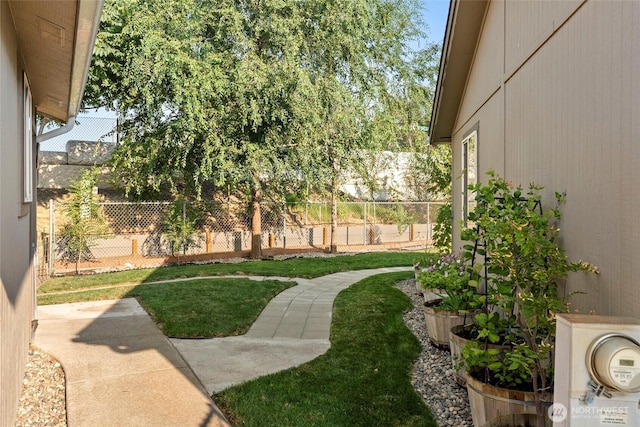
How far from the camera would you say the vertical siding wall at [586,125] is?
7.02 feet

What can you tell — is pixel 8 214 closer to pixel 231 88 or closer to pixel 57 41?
pixel 57 41

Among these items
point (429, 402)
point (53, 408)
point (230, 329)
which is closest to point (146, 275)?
point (230, 329)

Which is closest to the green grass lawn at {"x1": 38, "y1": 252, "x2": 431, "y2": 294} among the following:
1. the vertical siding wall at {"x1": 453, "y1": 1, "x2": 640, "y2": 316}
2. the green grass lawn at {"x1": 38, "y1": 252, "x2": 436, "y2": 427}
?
the green grass lawn at {"x1": 38, "y1": 252, "x2": 436, "y2": 427}

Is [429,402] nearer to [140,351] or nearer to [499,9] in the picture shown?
[140,351]

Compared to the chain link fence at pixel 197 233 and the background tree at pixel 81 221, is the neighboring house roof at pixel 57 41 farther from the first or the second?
the chain link fence at pixel 197 233

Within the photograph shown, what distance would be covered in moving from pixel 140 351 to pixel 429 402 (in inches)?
113

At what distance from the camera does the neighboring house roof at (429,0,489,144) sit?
5328 mm

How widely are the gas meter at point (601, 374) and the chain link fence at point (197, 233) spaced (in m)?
10.2

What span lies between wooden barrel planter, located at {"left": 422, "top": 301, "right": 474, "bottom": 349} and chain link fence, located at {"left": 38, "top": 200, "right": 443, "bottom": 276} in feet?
27.1

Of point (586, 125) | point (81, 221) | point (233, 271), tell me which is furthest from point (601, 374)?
point (81, 221)

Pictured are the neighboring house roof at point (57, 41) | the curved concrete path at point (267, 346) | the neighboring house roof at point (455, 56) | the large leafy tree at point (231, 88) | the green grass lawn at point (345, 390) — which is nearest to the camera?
the neighboring house roof at point (57, 41)

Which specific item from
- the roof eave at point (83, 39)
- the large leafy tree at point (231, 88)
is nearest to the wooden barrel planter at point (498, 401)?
the roof eave at point (83, 39)

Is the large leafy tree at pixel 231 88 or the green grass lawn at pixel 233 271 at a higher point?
the large leafy tree at pixel 231 88

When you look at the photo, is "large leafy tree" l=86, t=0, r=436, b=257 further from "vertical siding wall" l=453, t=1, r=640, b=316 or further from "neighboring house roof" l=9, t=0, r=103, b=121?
"vertical siding wall" l=453, t=1, r=640, b=316
